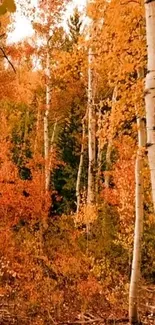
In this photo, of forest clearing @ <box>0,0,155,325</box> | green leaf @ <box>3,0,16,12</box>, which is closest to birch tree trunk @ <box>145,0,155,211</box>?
forest clearing @ <box>0,0,155,325</box>

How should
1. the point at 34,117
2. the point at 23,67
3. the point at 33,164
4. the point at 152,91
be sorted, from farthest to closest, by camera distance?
the point at 23,67 → the point at 34,117 → the point at 33,164 → the point at 152,91

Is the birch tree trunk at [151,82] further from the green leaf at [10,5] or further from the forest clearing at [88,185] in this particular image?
the green leaf at [10,5]

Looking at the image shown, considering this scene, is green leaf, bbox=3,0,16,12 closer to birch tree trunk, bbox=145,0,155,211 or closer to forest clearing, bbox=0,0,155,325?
forest clearing, bbox=0,0,155,325

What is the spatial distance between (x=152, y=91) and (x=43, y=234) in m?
12.9

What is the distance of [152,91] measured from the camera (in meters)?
3.02

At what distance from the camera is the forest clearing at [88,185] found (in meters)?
6.59

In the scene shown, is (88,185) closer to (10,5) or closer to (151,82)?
(151,82)

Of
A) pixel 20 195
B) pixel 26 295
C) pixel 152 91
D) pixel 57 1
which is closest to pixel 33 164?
pixel 20 195

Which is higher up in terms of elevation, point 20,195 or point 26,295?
point 20,195

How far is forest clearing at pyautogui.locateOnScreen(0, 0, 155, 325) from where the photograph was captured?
6.59 metres

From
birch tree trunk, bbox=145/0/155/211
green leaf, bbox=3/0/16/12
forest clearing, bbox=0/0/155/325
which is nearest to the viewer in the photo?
green leaf, bbox=3/0/16/12

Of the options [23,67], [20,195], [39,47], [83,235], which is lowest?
[83,235]

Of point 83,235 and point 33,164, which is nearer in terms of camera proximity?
point 83,235

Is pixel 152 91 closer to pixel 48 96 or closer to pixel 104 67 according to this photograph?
pixel 104 67
